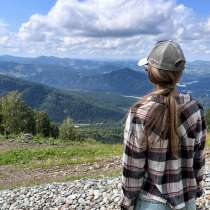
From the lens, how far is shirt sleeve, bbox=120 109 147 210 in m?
4.73

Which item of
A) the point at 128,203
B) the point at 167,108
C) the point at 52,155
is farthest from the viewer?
the point at 52,155

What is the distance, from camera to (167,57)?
15.6 feet

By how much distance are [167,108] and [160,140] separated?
32 centimetres

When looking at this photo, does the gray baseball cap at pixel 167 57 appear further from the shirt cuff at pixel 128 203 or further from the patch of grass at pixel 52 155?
the patch of grass at pixel 52 155

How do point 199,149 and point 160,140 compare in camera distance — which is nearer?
point 160,140

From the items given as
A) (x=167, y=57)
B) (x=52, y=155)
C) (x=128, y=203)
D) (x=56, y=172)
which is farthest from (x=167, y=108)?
(x=52, y=155)

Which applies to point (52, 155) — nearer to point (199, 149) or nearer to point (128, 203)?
point (199, 149)

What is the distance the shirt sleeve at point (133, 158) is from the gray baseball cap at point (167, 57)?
55cm

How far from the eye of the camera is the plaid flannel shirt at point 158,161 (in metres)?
4.72

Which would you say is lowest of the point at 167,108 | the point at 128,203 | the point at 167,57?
the point at 128,203

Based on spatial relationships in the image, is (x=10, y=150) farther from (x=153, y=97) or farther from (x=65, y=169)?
(x=153, y=97)

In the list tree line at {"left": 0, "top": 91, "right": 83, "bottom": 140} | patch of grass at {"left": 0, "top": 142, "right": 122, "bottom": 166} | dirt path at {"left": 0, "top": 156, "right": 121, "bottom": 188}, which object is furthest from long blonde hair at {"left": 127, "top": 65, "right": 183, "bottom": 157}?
tree line at {"left": 0, "top": 91, "right": 83, "bottom": 140}

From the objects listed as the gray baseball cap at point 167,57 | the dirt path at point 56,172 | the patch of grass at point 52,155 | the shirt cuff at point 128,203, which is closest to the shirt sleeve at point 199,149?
the gray baseball cap at point 167,57

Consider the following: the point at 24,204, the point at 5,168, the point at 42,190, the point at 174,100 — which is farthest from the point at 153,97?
the point at 5,168
